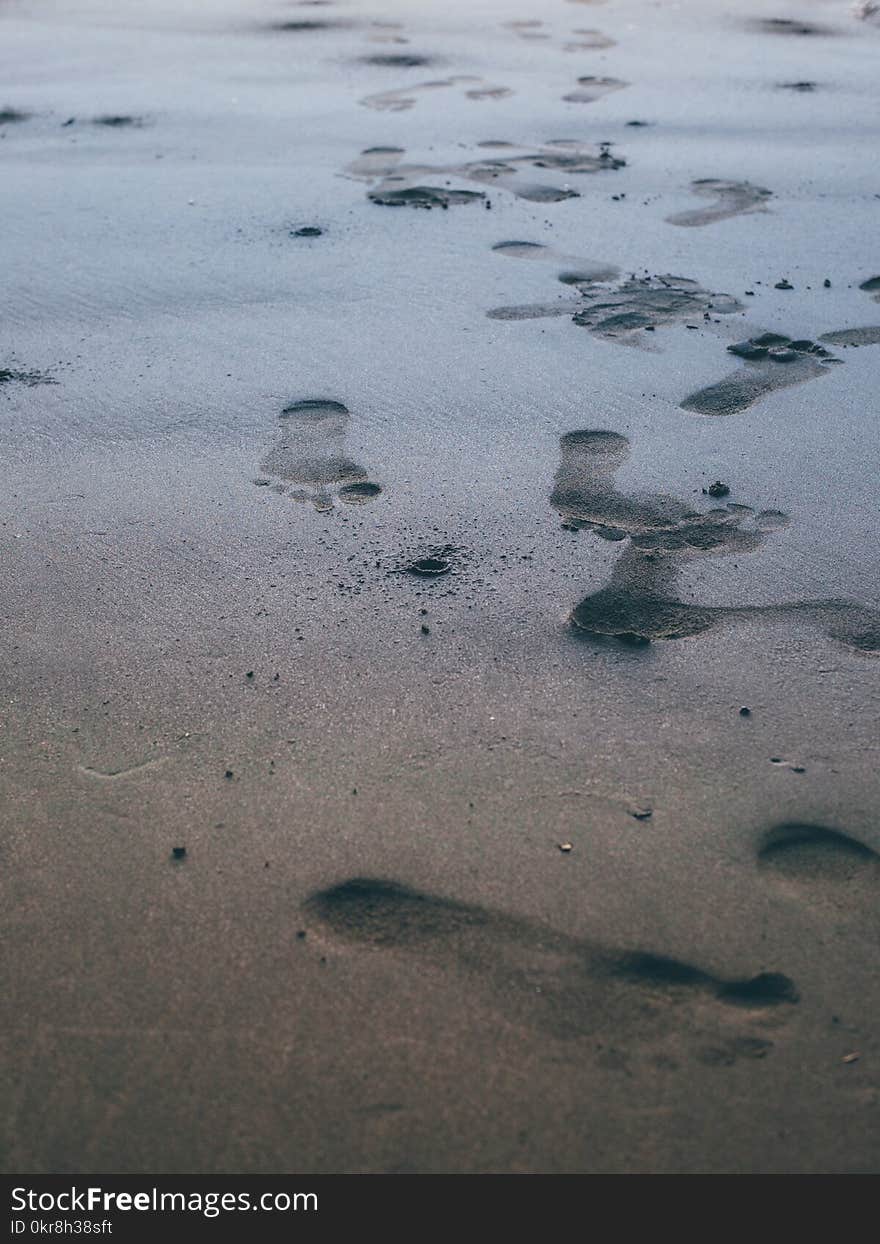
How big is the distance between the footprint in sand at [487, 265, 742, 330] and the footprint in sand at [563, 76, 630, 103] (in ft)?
8.81

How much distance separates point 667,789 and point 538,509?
0.97 m

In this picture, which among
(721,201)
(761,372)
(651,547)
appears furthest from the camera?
(721,201)

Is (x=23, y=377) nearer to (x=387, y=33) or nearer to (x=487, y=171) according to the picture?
(x=487, y=171)

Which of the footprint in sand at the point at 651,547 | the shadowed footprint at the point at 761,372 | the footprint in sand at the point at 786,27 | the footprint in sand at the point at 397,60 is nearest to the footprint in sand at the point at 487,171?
the shadowed footprint at the point at 761,372

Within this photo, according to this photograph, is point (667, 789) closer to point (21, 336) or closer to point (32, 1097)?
point (32, 1097)

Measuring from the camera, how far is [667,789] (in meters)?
1.90

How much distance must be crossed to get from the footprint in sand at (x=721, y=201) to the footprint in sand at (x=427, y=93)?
181 centimetres

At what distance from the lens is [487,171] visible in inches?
192

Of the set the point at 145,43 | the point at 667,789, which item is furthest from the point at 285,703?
the point at 145,43

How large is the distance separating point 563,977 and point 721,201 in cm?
387

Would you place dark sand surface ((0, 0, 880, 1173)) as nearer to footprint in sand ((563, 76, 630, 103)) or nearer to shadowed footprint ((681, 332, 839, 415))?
shadowed footprint ((681, 332, 839, 415))

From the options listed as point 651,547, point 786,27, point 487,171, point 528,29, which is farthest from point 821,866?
point 786,27

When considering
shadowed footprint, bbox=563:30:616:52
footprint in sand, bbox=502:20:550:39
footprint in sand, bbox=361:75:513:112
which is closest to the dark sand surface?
footprint in sand, bbox=361:75:513:112

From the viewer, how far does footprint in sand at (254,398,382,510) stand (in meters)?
2.74
